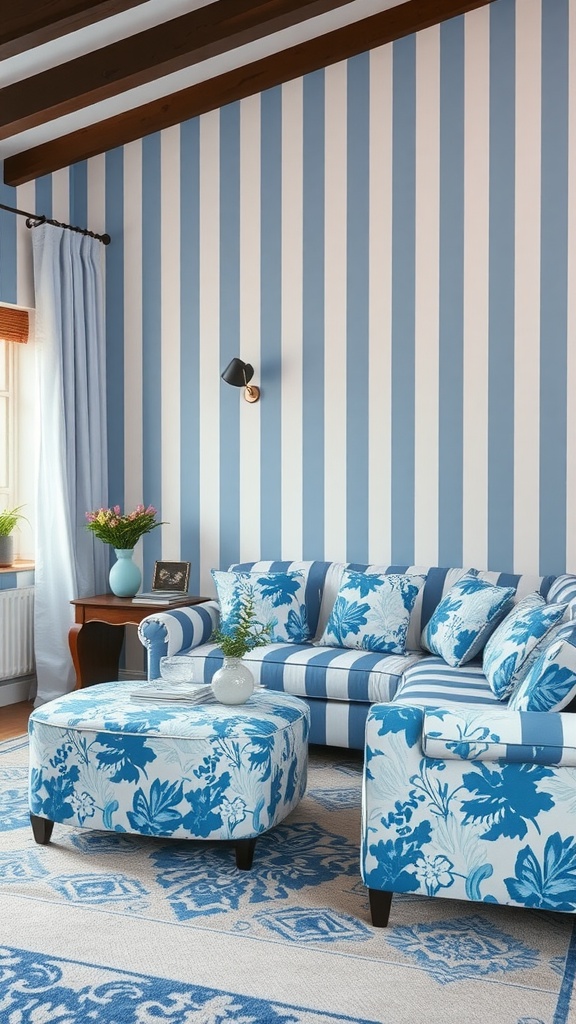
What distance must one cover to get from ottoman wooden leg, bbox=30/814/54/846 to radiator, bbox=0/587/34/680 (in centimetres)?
208

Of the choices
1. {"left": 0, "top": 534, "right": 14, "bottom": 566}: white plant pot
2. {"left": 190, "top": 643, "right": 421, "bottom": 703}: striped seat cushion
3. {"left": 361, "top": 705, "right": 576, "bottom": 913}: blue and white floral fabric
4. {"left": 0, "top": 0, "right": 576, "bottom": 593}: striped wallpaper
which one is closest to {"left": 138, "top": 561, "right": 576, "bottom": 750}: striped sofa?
{"left": 190, "top": 643, "right": 421, "bottom": 703}: striped seat cushion

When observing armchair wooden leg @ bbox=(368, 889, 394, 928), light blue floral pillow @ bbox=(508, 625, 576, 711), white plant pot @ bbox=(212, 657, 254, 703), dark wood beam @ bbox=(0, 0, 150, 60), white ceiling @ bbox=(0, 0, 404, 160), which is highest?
white ceiling @ bbox=(0, 0, 404, 160)

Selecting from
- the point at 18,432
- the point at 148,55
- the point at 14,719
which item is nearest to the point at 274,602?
the point at 14,719

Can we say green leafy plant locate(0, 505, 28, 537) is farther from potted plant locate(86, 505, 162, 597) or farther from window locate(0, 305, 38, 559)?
potted plant locate(86, 505, 162, 597)

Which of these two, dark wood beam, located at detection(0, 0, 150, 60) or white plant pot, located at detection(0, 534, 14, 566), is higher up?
dark wood beam, located at detection(0, 0, 150, 60)

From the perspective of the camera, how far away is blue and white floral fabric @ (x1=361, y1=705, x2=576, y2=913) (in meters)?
2.46

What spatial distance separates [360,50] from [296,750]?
138 inches

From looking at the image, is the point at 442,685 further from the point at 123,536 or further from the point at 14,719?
the point at 14,719

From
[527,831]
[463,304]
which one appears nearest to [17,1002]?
[527,831]

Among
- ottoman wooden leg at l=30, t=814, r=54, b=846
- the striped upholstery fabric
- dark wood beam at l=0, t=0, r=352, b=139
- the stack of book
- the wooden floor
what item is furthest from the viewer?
the wooden floor

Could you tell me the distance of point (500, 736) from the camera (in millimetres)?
2480

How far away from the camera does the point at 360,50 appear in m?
4.84

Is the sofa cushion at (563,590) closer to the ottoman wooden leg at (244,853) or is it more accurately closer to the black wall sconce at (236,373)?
the ottoman wooden leg at (244,853)

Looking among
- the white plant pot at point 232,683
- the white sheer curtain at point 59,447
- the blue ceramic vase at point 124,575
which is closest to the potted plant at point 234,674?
the white plant pot at point 232,683
